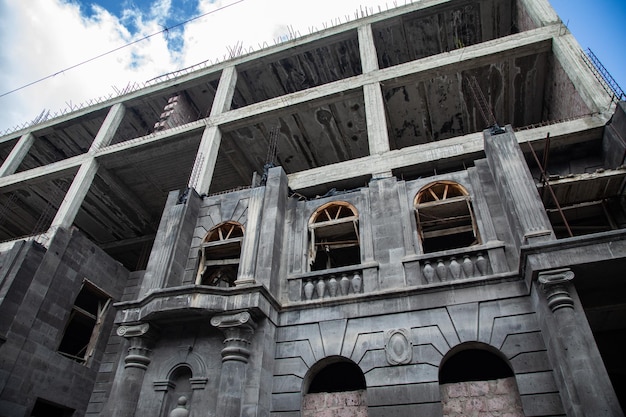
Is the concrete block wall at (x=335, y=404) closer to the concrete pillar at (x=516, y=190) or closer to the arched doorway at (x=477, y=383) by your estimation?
the arched doorway at (x=477, y=383)

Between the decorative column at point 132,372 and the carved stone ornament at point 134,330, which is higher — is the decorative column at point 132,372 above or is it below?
below

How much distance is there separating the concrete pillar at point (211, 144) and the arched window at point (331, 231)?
5.44m

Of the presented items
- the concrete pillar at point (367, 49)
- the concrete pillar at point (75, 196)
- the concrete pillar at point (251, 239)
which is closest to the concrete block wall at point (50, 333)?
the concrete pillar at point (75, 196)

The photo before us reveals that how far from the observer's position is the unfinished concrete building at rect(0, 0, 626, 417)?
→ 9.41 m

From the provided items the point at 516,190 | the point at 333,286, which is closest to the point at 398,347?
the point at 333,286

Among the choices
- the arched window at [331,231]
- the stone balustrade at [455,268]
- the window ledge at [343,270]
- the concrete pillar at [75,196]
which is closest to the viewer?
the stone balustrade at [455,268]

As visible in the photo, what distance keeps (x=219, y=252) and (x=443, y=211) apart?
7.59 meters

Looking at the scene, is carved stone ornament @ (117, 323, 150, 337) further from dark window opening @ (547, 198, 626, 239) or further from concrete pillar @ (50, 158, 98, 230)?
dark window opening @ (547, 198, 626, 239)

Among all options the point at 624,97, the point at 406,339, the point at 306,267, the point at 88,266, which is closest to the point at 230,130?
the point at 88,266

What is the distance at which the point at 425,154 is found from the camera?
1441 centimetres

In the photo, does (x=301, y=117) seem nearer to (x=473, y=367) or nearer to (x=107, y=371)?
(x=473, y=367)

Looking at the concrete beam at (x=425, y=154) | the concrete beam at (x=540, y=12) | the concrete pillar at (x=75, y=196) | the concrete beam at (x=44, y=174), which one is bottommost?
the concrete beam at (x=425, y=154)

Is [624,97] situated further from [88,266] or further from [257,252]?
[88,266]

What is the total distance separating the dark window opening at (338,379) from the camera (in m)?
10.8
